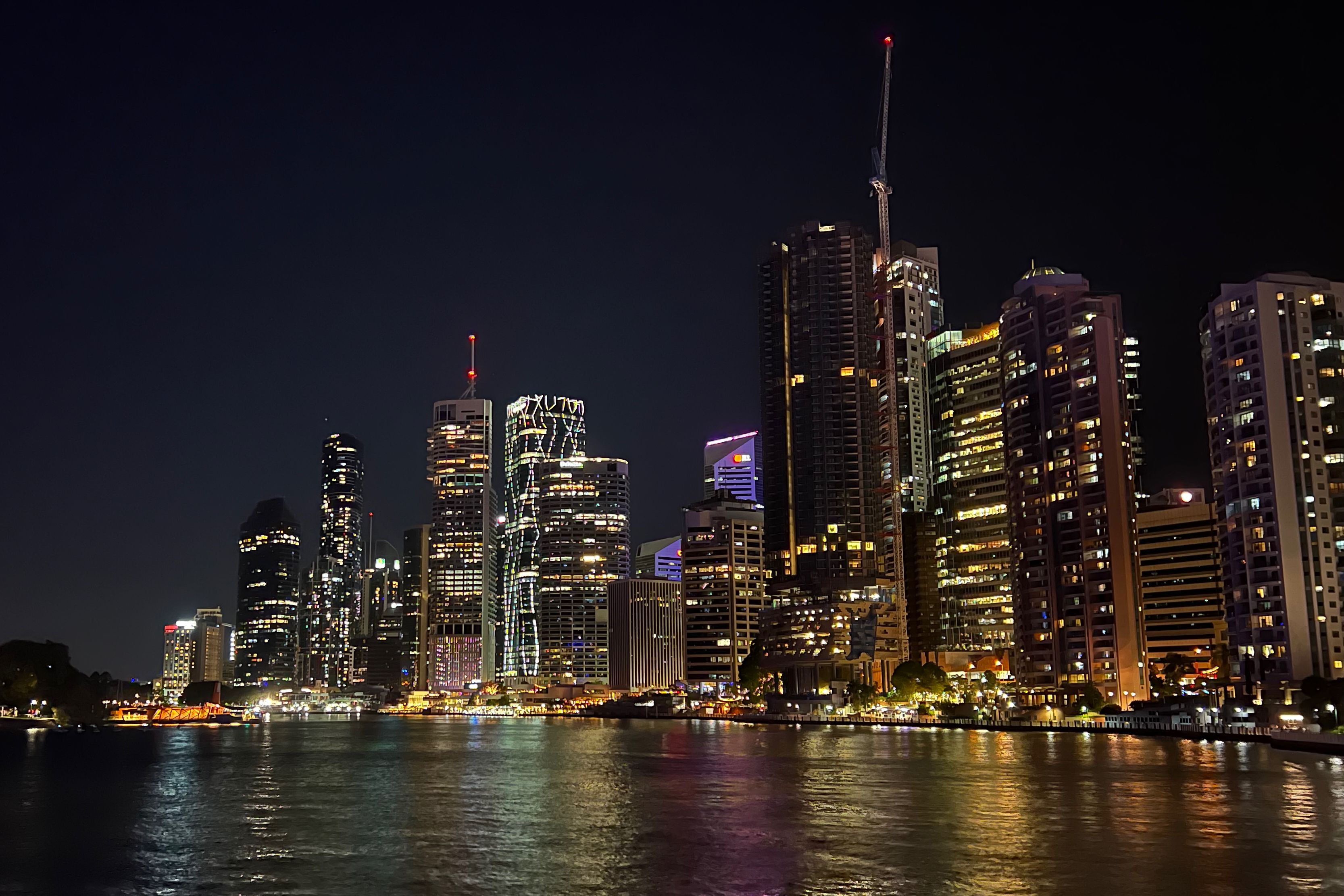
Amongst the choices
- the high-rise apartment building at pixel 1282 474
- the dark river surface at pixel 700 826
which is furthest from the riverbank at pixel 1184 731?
the high-rise apartment building at pixel 1282 474

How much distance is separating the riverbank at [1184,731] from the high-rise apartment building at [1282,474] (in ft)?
57.2

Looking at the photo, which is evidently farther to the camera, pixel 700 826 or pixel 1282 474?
pixel 1282 474

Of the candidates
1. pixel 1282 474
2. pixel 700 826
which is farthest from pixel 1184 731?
pixel 700 826

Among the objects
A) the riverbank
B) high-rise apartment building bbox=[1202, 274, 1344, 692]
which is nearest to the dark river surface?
the riverbank

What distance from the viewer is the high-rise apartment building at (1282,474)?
162750 mm

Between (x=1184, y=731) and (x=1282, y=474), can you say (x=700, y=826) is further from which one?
(x=1282, y=474)

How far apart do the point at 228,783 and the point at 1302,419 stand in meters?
142

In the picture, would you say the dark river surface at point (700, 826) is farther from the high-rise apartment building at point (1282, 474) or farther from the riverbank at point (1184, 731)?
the high-rise apartment building at point (1282, 474)

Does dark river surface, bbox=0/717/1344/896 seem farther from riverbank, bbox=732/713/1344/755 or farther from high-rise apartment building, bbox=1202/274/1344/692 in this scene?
high-rise apartment building, bbox=1202/274/1344/692

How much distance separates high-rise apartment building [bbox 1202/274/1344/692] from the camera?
16275cm

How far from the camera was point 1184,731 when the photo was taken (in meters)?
149

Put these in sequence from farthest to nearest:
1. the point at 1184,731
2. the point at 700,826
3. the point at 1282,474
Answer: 1. the point at 1282,474
2. the point at 1184,731
3. the point at 700,826

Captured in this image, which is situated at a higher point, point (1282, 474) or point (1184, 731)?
point (1282, 474)

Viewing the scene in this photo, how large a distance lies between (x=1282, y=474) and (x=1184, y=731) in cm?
4106
